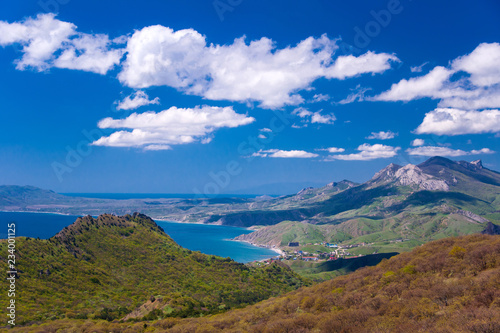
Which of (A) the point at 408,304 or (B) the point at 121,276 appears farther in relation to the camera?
(B) the point at 121,276

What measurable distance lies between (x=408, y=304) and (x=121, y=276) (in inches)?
3385

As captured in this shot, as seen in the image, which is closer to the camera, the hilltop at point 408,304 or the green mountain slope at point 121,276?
the hilltop at point 408,304

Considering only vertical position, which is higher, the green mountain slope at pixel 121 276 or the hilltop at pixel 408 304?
the hilltop at pixel 408 304

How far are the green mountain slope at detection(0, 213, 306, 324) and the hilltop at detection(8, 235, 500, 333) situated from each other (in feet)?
74.5

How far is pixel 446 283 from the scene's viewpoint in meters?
26.6

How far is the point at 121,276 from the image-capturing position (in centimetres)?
9050

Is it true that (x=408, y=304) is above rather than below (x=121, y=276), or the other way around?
above

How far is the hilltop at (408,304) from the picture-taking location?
64.8 feet

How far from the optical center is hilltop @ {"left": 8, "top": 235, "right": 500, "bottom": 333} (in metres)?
19.8

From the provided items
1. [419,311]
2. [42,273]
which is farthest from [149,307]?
[419,311]

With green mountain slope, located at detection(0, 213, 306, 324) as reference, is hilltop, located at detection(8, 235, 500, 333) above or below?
above

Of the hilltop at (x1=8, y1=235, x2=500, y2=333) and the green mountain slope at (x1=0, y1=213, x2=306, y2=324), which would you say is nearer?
the hilltop at (x1=8, y1=235, x2=500, y2=333)

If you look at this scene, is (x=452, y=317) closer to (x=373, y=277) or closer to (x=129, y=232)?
(x=373, y=277)

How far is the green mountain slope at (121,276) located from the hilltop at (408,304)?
2271 centimetres
